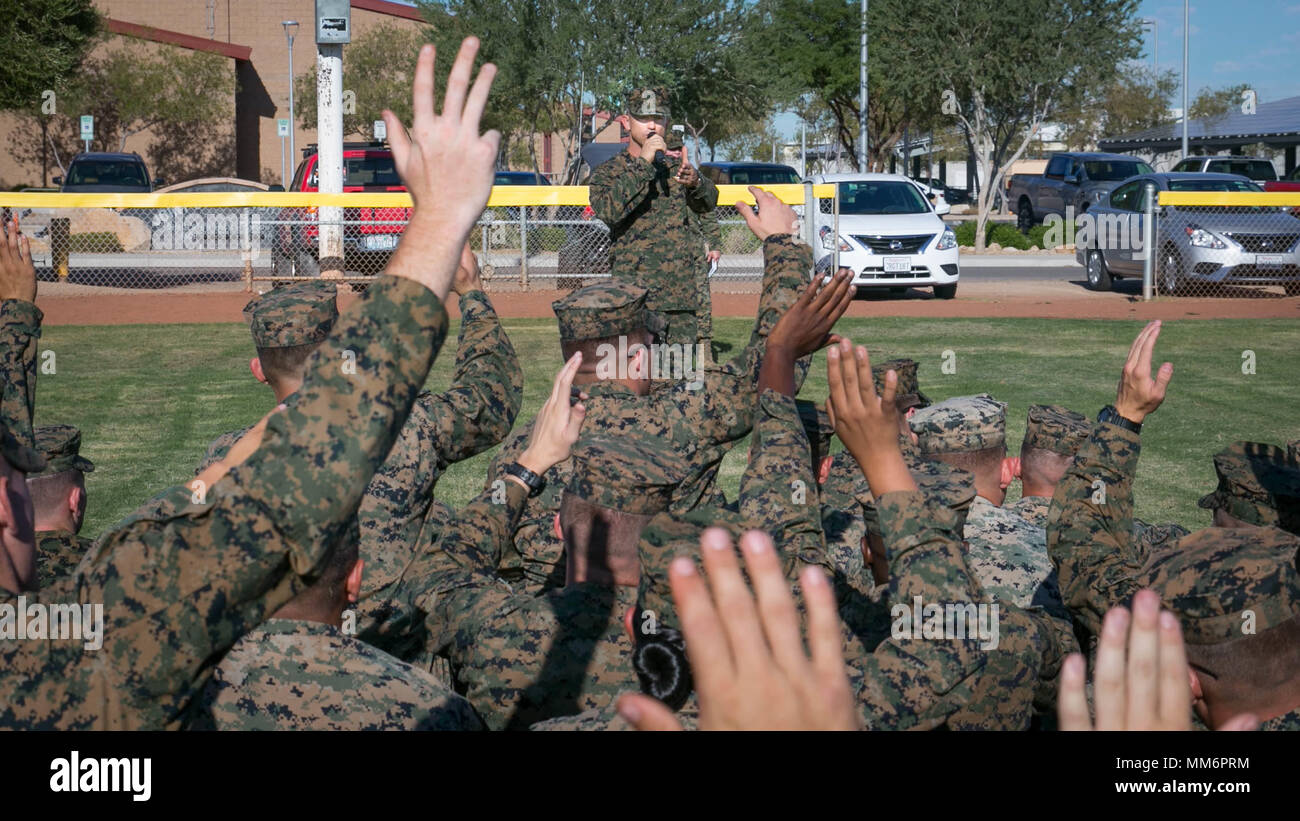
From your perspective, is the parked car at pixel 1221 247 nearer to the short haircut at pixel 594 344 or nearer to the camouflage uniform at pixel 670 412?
the camouflage uniform at pixel 670 412

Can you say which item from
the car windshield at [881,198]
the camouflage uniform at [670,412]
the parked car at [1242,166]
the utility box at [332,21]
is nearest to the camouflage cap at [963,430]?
the camouflage uniform at [670,412]

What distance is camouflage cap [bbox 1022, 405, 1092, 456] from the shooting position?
5359 mm

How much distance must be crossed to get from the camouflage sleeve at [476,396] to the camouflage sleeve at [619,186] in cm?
339

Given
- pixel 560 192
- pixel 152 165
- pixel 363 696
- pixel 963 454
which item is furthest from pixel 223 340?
pixel 152 165

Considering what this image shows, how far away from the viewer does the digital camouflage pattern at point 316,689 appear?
276 centimetres

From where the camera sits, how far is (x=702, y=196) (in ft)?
29.3

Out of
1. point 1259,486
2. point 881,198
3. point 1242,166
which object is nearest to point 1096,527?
point 1259,486

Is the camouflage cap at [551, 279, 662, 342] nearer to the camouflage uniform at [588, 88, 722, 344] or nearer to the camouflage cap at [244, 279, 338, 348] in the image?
the camouflage cap at [244, 279, 338, 348]

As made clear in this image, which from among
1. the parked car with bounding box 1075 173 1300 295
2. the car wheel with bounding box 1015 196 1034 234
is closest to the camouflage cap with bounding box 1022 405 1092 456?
the parked car with bounding box 1075 173 1300 295

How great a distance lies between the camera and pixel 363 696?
9.25ft

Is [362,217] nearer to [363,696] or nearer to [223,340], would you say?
[223,340]

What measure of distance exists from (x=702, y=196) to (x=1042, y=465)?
410 cm

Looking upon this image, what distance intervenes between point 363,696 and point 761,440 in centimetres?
143

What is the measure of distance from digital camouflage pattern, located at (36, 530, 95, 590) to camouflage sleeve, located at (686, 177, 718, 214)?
5375mm
